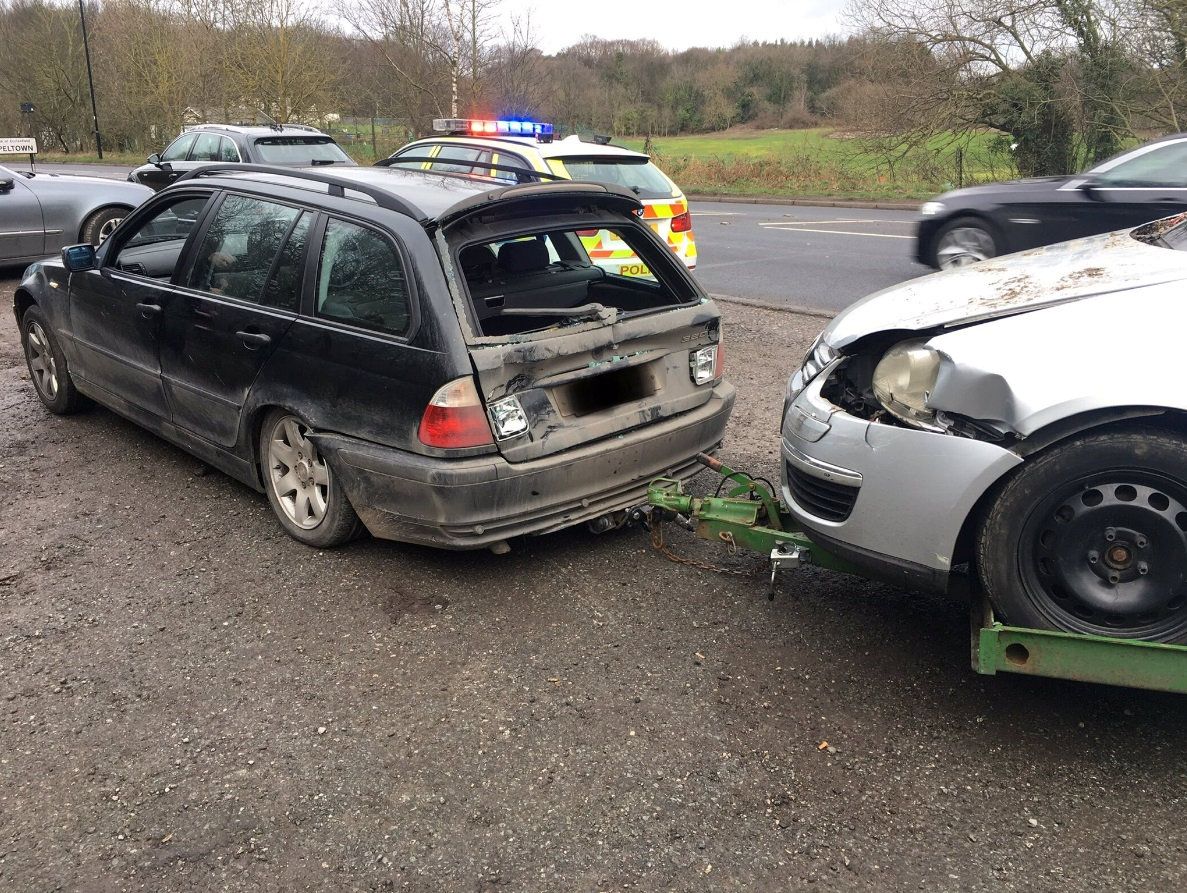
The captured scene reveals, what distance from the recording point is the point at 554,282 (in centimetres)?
489

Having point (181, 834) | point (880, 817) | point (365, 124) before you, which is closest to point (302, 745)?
point (181, 834)

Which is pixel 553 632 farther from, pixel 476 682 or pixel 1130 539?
pixel 1130 539

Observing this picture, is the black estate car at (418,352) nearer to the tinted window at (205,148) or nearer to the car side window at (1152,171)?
the car side window at (1152,171)

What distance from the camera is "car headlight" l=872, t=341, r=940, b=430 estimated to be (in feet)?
10.2

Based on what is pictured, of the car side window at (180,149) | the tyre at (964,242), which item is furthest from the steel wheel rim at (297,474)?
the car side window at (180,149)

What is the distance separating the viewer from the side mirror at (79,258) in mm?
5547

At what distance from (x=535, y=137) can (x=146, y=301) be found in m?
5.17

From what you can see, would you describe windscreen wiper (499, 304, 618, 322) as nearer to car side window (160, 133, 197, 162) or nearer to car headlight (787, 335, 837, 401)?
car headlight (787, 335, 837, 401)

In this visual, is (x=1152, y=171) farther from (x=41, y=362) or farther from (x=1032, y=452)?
(x=41, y=362)

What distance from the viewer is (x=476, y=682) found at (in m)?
3.42

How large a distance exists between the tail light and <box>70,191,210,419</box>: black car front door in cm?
199

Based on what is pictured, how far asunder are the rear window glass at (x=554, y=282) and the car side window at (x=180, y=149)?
12.3 meters

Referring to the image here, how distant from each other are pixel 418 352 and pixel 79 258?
2.90 metres

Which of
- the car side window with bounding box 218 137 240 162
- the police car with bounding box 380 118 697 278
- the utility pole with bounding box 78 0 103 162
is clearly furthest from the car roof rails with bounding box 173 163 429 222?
the utility pole with bounding box 78 0 103 162
